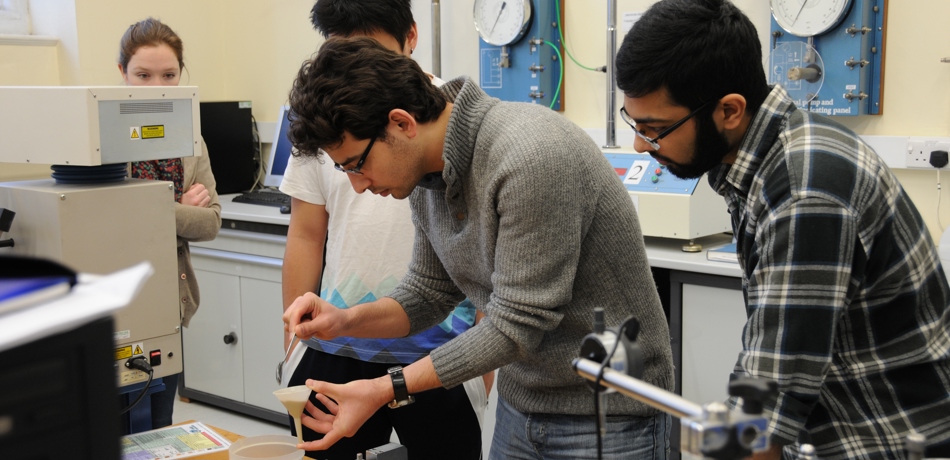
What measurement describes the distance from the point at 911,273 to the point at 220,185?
11.5 feet

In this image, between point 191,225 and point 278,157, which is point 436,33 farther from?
point 191,225

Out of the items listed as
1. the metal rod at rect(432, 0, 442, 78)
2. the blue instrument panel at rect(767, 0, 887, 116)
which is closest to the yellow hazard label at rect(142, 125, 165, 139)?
the blue instrument panel at rect(767, 0, 887, 116)

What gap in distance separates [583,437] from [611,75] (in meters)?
1.85

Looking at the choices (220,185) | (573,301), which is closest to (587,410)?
(573,301)

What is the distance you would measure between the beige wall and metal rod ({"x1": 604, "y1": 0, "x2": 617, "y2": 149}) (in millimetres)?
158

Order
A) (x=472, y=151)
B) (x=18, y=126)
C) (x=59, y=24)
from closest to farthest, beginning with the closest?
(x=472, y=151) < (x=18, y=126) < (x=59, y=24)

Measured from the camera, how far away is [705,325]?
247cm

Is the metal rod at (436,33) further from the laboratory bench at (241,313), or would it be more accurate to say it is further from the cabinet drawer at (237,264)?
the cabinet drawer at (237,264)

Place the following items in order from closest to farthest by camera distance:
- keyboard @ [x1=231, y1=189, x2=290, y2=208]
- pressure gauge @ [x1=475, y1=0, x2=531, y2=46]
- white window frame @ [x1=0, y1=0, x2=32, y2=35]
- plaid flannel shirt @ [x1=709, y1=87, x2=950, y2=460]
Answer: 1. plaid flannel shirt @ [x1=709, y1=87, x2=950, y2=460]
2. pressure gauge @ [x1=475, y1=0, x2=531, y2=46]
3. keyboard @ [x1=231, y1=189, x2=290, y2=208]
4. white window frame @ [x1=0, y1=0, x2=32, y2=35]

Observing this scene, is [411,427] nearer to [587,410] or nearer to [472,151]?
[587,410]

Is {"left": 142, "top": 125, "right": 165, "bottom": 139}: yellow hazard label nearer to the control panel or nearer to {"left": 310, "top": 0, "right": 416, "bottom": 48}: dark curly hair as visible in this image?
{"left": 310, "top": 0, "right": 416, "bottom": 48}: dark curly hair

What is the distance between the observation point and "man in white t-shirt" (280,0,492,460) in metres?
1.75

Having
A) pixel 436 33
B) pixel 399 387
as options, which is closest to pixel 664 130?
pixel 399 387

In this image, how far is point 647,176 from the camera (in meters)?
2.59
